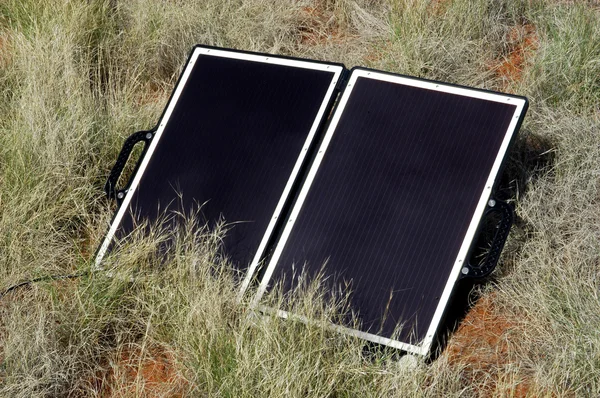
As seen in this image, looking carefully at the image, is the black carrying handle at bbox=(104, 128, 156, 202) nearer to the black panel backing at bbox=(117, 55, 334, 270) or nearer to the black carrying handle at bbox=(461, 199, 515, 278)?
the black panel backing at bbox=(117, 55, 334, 270)

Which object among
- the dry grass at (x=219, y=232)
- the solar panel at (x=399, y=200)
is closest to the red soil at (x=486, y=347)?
the dry grass at (x=219, y=232)

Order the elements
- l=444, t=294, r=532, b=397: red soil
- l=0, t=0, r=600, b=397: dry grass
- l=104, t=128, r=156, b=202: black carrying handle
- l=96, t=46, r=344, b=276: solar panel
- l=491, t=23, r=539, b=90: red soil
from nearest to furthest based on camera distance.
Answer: l=0, t=0, r=600, b=397: dry grass, l=444, t=294, r=532, b=397: red soil, l=96, t=46, r=344, b=276: solar panel, l=104, t=128, r=156, b=202: black carrying handle, l=491, t=23, r=539, b=90: red soil

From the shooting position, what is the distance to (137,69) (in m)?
6.10

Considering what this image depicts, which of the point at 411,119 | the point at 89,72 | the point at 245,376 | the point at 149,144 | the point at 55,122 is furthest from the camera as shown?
the point at 89,72

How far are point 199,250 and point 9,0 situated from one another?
3.43 meters

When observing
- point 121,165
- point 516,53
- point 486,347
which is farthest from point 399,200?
point 516,53

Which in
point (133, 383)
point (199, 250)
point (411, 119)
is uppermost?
point (411, 119)

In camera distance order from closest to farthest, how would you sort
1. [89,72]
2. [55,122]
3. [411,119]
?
[411,119], [55,122], [89,72]

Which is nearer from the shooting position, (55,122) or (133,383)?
(133,383)

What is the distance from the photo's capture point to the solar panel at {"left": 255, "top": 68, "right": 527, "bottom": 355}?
3.93 metres

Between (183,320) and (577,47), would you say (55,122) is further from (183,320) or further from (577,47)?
(577,47)

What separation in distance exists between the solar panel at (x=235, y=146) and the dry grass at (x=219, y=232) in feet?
0.68

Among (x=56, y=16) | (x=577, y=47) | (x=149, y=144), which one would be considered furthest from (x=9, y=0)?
(x=577, y=47)

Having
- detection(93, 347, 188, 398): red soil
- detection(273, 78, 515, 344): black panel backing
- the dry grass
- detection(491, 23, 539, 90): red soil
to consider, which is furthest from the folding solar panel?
detection(491, 23, 539, 90): red soil
